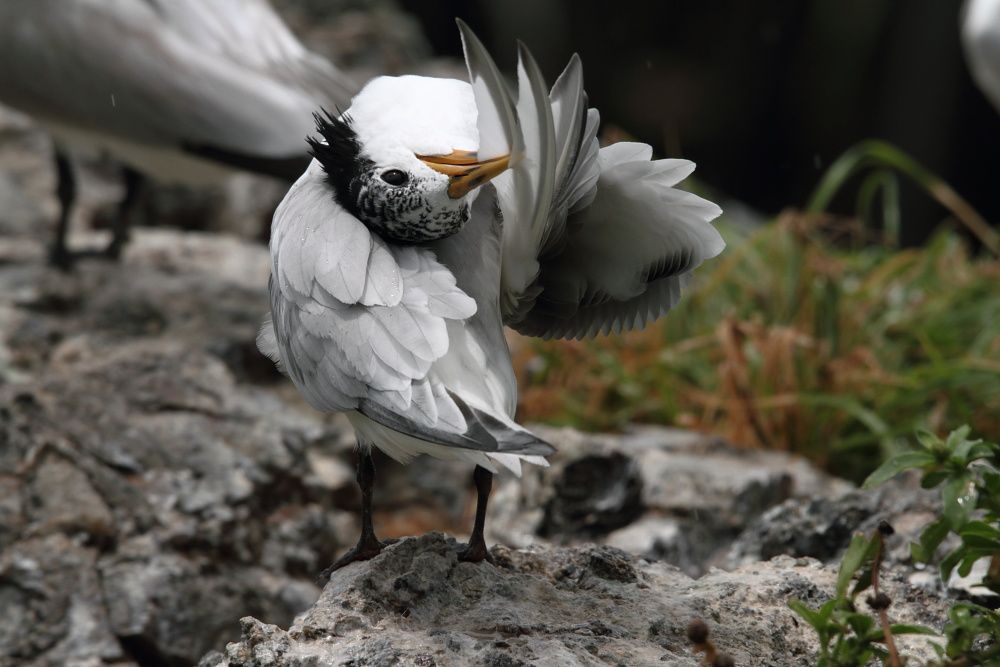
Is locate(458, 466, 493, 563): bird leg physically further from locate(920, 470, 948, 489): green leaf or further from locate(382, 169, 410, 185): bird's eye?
locate(920, 470, 948, 489): green leaf

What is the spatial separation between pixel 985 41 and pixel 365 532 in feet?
13.8

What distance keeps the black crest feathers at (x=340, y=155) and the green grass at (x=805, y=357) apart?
1.92 m

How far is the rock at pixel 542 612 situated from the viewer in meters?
1.47

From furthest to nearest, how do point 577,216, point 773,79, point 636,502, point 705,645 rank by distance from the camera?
point 773,79, point 636,502, point 577,216, point 705,645

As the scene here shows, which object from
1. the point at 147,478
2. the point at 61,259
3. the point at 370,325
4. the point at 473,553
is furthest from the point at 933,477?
the point at 61,259

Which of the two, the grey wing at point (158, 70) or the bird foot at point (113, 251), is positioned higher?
the grey wing at point (158, 70)

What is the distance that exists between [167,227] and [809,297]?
2654mm

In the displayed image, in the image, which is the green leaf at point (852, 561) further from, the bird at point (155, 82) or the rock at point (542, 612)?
the bird at point (155, 82)

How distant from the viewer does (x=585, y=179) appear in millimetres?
1725

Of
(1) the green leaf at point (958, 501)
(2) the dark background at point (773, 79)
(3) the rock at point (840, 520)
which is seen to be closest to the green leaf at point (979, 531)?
(1) the green leaf at point (958, 501)

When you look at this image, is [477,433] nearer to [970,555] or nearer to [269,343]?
[269,343]

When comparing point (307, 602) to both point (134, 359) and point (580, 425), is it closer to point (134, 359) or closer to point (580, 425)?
point (134, 359)

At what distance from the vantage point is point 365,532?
1.83m

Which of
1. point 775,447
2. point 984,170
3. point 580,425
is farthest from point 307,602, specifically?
point 984,170
